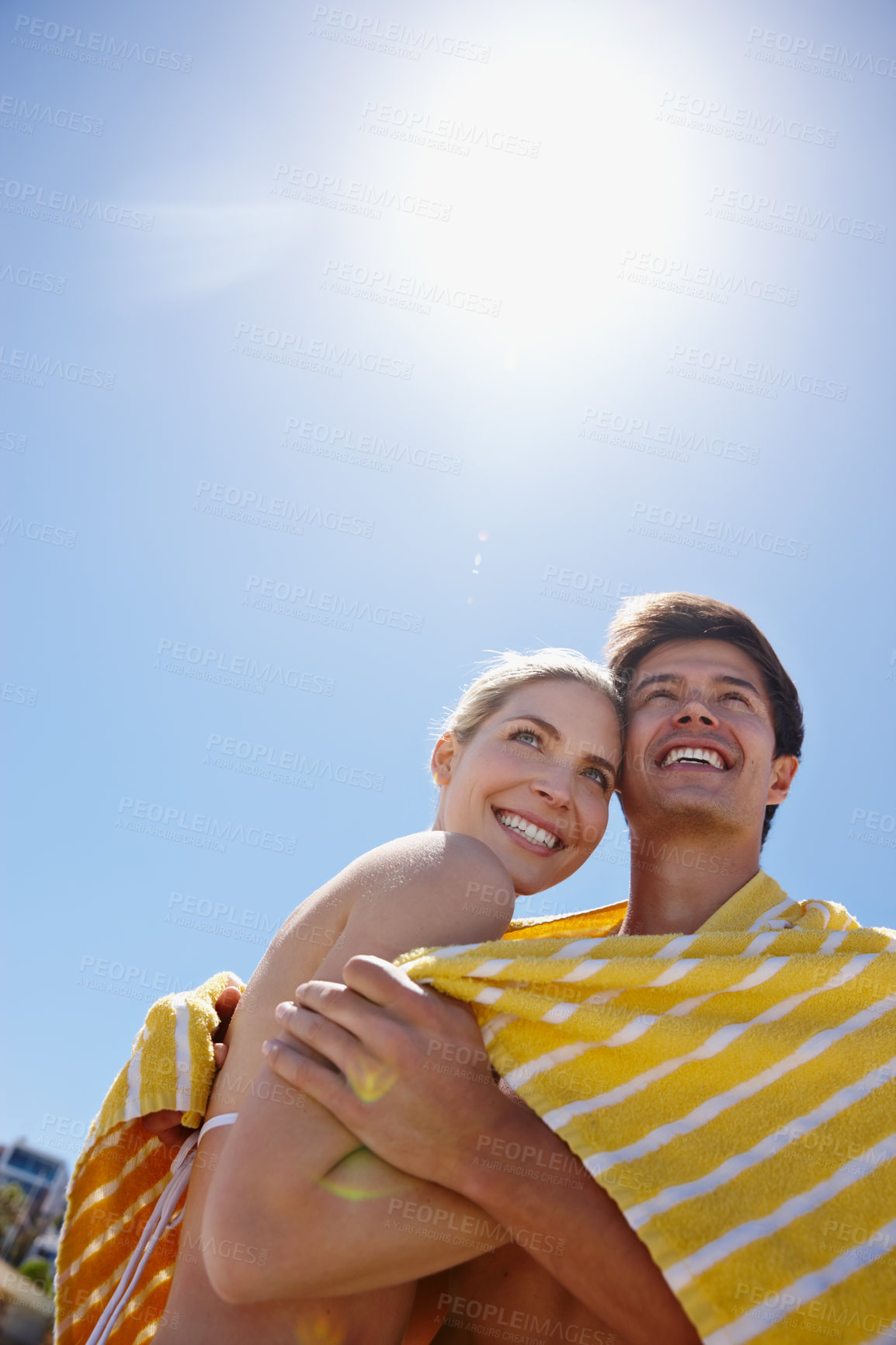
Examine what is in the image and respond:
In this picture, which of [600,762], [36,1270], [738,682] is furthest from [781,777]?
[36,1270]

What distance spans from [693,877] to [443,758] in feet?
3.35

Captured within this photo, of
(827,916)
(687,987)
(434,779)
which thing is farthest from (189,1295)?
(827,916)

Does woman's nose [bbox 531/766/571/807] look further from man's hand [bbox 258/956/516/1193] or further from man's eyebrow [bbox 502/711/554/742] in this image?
man's hand [bbox 258/956/516/1193]

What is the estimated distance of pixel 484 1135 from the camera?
158cm

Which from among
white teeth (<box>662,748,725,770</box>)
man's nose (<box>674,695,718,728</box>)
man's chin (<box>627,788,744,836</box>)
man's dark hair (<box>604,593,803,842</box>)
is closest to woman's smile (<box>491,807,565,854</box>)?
man's chin (<box>627,788,744,836</box>)

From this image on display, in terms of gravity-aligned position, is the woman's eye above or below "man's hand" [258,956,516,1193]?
above

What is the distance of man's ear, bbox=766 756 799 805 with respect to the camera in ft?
11.2

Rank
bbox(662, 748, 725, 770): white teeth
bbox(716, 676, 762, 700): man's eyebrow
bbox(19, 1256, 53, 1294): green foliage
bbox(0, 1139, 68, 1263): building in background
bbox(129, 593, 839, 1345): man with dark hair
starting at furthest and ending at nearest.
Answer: bbox(0, 1139, 68, 1263): building in background
bbox(19, 1256, 53, 1294): green foliage
bbox(716, 676, 762, 700): man's eyebrow
bbox(662, 748, 725, 770): white teeth
bbox(129, 593, 839, 1345): man with dark hair

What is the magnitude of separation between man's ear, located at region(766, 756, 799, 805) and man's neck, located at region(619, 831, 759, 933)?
0.52 m

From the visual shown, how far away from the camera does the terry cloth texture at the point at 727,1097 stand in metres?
1.49

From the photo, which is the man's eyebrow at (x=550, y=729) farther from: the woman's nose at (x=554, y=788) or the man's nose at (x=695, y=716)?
the man's nose at (x=695, y=716)

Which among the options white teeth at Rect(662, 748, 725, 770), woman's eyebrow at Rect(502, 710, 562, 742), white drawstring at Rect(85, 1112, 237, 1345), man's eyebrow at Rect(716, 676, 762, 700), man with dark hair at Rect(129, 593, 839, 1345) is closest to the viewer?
man with dark hair at Rect(129, 593, 839, 1345)

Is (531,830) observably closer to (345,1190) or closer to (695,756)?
(695,756)

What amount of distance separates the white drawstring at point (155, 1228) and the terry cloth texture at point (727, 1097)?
30.4 inches
